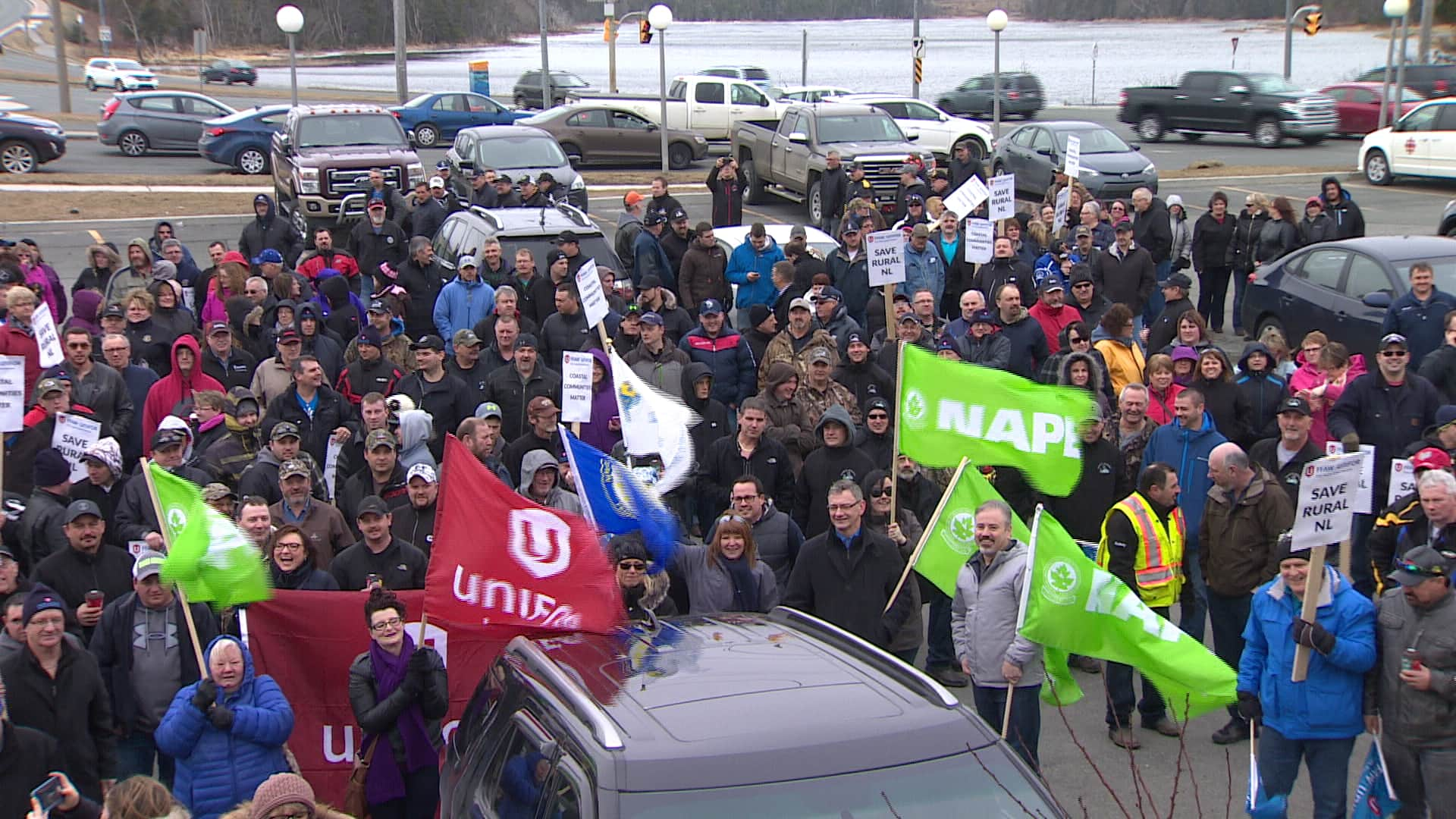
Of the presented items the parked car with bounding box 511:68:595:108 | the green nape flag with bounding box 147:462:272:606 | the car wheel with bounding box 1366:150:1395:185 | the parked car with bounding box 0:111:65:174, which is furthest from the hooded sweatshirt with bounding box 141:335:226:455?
the parked car with bounding box 511:68:595:108

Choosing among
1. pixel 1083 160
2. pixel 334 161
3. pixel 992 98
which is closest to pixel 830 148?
pixel 1083 160

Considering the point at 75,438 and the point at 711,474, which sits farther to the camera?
the point at 711,474

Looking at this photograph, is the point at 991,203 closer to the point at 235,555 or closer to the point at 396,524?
the point at 396,524

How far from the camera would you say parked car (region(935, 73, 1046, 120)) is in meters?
42.8

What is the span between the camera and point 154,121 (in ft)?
115

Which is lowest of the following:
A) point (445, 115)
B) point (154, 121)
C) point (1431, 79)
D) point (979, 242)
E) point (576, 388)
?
point (576, 388)

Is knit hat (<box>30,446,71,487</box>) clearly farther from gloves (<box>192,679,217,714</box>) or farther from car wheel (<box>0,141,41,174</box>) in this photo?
car wheel (<box>0,141,41,174</box>)

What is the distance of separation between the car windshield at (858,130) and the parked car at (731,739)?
64.8 feet

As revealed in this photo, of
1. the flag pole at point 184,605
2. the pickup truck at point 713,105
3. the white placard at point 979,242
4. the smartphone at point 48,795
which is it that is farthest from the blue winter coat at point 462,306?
the pickup truck at point 713,105

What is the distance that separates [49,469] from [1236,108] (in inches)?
1307

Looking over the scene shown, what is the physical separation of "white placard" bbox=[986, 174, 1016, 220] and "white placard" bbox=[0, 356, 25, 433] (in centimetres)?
1050

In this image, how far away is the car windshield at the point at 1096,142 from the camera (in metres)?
24.9

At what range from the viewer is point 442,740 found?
691cm

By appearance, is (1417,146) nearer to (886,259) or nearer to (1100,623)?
(886,259)
